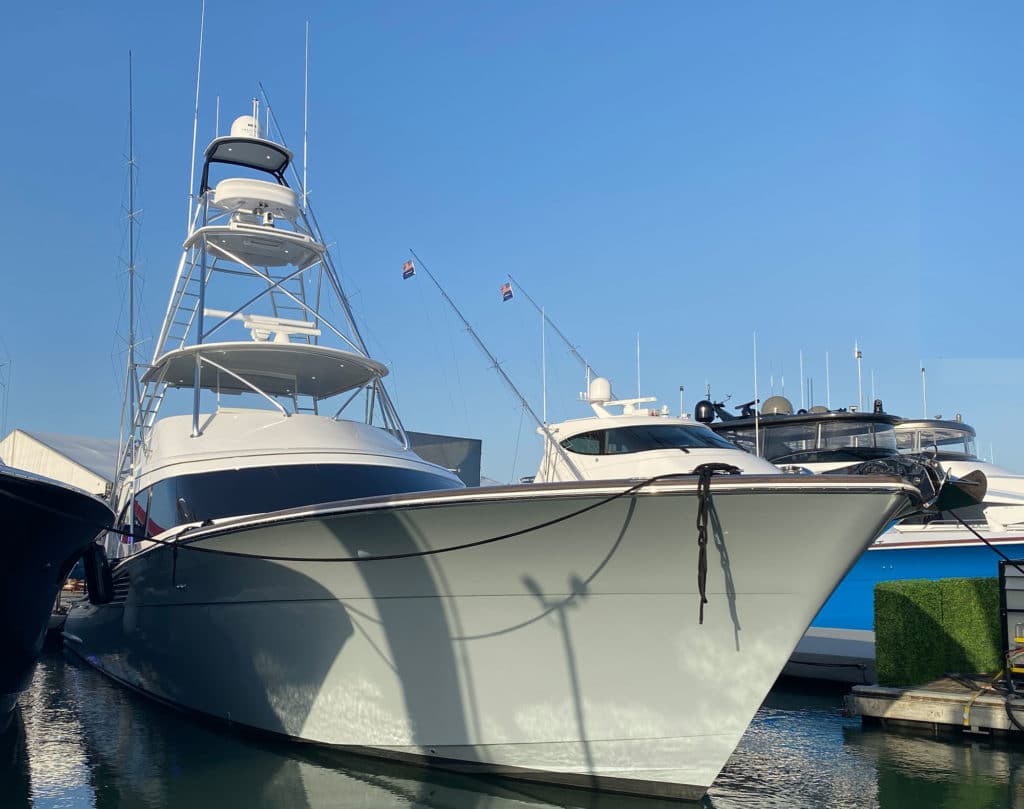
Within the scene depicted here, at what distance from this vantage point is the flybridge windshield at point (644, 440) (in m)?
11.2

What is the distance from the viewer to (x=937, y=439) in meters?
17.8

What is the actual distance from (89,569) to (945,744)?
818 centimetres

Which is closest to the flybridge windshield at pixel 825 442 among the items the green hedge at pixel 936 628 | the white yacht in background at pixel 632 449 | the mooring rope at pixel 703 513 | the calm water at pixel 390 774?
the white yacht in background at pixel 632 449

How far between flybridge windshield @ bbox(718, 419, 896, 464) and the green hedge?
4.83 m

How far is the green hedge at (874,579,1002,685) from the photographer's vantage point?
9.42 m

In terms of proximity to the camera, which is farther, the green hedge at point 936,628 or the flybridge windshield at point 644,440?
the flybridge windshield at point 644,440

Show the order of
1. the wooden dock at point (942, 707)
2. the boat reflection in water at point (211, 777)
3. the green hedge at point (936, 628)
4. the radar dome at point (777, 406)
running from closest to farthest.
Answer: the boat reflection in water at point (211, 777)
the wooden dock at point (942, 707)
the green hedge at point (936, 628)
the radar dome at point (777, 406)

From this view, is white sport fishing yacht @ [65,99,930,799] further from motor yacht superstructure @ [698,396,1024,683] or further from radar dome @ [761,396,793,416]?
radar dome @ [761,396,793,416]

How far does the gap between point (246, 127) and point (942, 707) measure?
10.2m

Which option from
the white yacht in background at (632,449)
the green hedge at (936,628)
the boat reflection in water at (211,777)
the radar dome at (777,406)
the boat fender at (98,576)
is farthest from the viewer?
the radar dome at (777,406)

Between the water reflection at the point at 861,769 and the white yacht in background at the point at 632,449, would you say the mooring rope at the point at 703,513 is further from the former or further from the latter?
the white yacht in background at the point at 632,449

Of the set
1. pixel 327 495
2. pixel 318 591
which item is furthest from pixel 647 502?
pixel 327 495

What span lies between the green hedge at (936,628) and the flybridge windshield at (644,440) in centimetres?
265

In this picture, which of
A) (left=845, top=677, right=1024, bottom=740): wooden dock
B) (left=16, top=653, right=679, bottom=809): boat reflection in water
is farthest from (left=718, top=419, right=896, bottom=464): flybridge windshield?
(left=16, top=653, right=679, bottom=809): boat reflection in water
